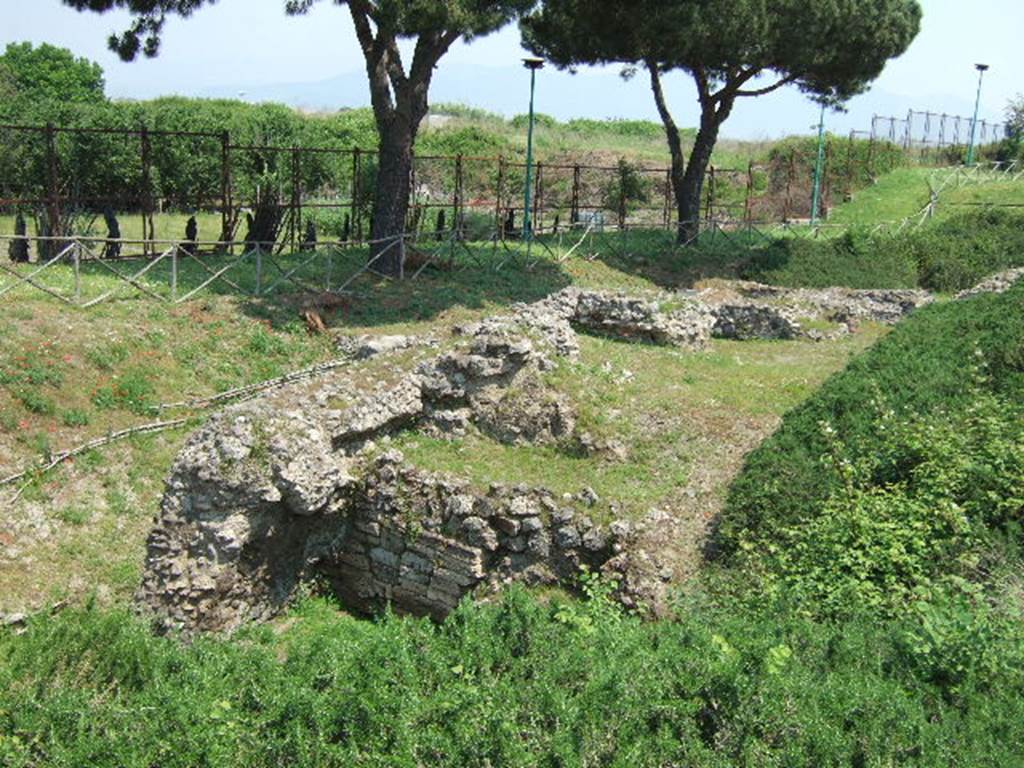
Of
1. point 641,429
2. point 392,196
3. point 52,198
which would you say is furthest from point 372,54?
point 641,429

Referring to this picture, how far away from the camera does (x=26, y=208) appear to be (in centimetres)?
3142

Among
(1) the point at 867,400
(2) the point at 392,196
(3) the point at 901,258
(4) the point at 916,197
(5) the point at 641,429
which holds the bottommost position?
(5) the point at 641,429

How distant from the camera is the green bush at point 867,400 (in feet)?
37.5

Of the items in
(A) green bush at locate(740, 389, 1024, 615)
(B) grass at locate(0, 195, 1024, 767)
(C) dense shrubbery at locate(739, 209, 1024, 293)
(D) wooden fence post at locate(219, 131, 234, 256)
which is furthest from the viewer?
(C) dense shrubbery at locate(739, 209, 1024, 293)

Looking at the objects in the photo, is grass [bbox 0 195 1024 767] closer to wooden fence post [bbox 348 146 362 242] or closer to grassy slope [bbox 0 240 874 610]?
grassy slope [bbox 0 240 874 610]

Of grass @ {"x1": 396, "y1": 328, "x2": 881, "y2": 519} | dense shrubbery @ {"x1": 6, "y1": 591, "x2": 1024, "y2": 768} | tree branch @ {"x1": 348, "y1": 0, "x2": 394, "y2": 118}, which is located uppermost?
tree branch @ {"x1": 348, "y1": 0, "x2": 394, "y2": 118}

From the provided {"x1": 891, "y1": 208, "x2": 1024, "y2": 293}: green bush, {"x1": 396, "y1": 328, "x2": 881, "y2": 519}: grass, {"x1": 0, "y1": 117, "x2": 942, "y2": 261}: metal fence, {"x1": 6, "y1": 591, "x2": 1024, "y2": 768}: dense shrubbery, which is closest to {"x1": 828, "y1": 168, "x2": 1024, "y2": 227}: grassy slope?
{"x1": 0, "y1": 117, "x2": 942, "y2": 261}: metal fence

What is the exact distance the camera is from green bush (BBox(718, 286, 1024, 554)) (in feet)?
37.5

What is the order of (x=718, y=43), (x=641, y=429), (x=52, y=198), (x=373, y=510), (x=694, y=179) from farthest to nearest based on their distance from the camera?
(x=694, y=179)
(x=718, y=43)
(x=52, y=198)
(x=641, y=429)
(x=373, y=510)

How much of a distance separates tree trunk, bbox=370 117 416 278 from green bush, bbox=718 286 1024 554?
11.2 meters

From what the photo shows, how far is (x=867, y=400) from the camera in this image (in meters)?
13.2

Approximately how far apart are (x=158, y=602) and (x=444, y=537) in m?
3.13

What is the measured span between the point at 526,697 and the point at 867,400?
771cm

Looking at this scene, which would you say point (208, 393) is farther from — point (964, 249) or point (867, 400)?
point (964, 249)
